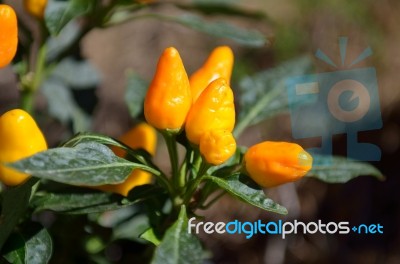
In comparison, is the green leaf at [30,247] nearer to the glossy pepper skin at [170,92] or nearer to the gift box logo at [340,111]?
the glossy pepper skin at [170,92]

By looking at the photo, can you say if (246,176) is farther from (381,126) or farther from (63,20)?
(381,126)

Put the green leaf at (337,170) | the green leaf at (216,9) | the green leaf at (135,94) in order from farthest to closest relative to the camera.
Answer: the green leaf at (216,9), the green leaf at (135,94), the green leaf at (337,170)

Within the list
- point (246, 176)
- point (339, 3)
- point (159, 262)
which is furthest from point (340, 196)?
point (159, 262)

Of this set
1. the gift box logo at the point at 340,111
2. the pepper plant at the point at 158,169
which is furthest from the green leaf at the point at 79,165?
the gift box logo at the point at 340,111

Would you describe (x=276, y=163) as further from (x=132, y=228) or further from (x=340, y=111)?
(x=340, y=111)

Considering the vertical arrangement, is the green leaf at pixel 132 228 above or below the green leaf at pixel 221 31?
below

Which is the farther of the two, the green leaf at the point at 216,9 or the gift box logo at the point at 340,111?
the gift box logo at the point at 340,111
